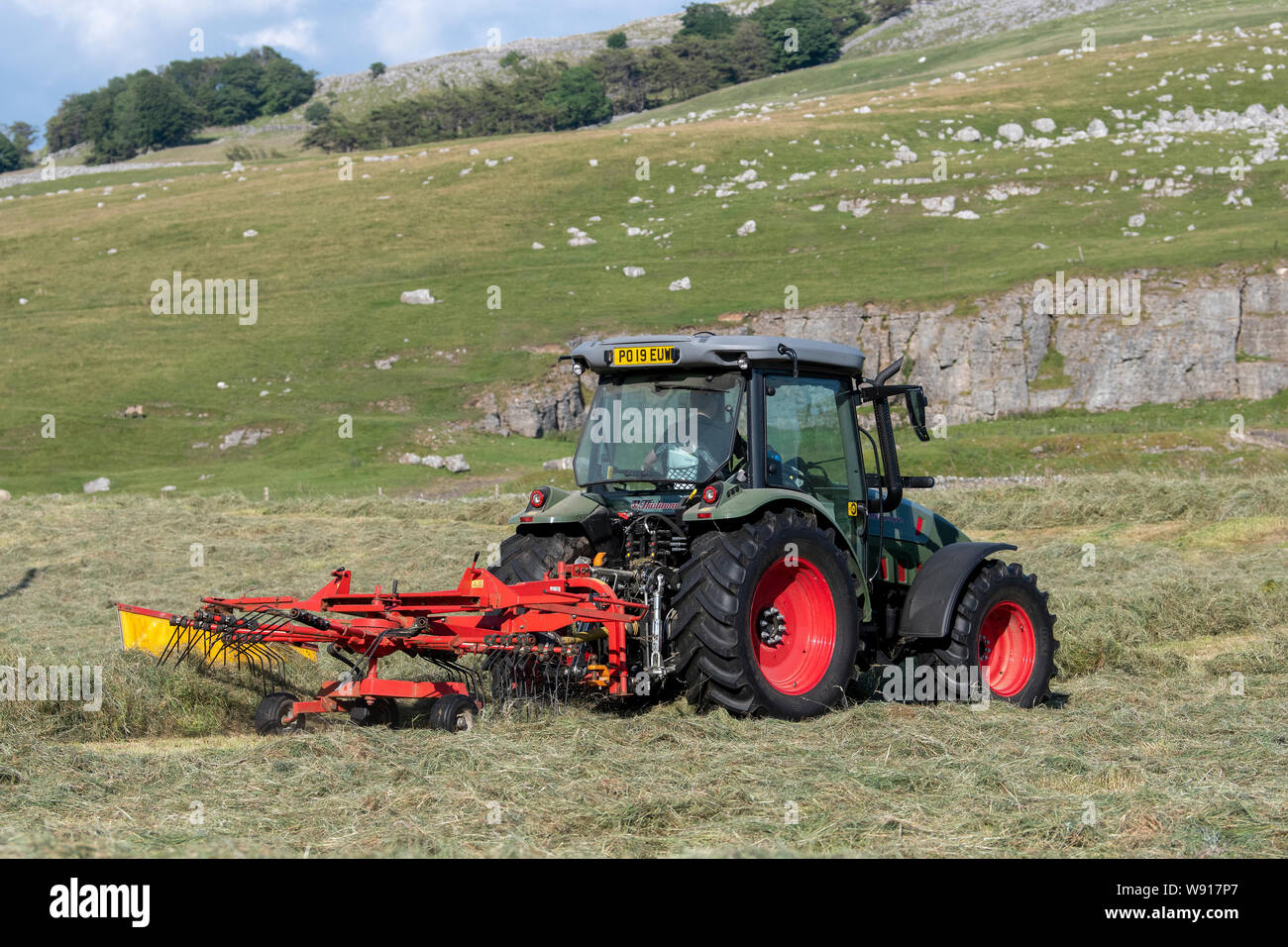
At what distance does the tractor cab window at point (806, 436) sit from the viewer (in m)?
9.51

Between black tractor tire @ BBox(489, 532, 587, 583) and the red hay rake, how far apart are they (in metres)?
0.22

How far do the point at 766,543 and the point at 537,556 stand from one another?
1910mm

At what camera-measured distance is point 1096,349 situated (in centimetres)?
4069

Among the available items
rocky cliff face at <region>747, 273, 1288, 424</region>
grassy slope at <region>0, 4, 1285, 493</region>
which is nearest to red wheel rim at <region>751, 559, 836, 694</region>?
grassy slope at <region>0, 4, 1285, 493</region>

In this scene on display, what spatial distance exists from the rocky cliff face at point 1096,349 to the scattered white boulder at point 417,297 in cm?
1708

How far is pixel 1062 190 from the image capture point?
56250 millimetres

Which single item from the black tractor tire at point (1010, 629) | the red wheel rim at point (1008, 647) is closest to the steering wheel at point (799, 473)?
the black tractor tire at point (1010, 629)

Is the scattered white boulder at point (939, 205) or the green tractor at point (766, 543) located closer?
the green tractor at point (766, 543)

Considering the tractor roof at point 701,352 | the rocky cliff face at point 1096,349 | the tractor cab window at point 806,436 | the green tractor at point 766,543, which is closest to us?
the green tractor at point 766,543

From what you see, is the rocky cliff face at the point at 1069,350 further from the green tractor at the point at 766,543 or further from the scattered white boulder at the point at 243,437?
the green tractor at the point at 766,543

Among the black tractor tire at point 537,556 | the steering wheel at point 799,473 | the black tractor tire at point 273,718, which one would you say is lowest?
the black tractor tire at point 273,718
